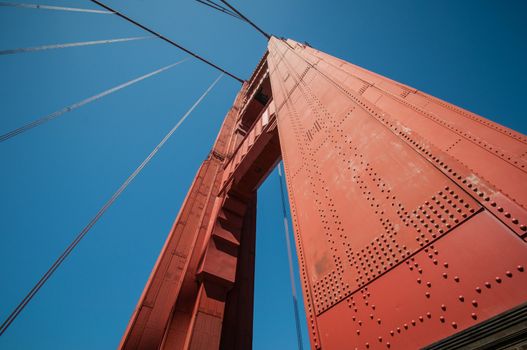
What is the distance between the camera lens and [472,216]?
1.69 m

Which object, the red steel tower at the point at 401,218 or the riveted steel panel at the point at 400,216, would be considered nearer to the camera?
the red steel tower at the point at 401,218

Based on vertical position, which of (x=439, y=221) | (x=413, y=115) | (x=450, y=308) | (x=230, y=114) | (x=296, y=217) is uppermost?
(x=413, y=115)

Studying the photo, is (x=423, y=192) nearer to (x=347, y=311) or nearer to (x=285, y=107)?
(x=347, y=311)

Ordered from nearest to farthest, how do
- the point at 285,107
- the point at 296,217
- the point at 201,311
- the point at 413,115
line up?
the point at 413,115, the point at 296,217, the point at 201,311, the point at 285,107

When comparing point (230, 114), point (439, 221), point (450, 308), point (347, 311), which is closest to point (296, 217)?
point (347, 311)

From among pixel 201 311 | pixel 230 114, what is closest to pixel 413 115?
pixel 201 311

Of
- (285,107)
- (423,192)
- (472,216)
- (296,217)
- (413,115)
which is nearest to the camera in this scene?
(472,216)

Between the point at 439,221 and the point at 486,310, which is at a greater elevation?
the point at 439,221

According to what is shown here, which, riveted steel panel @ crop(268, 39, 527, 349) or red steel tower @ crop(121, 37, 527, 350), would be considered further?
riveted steel panel @ crop(268, 39, 527, 349)

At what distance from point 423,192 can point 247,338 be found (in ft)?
24.0

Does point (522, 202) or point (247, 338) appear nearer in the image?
point (522, 202)

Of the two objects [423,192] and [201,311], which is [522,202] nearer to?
[423,192]

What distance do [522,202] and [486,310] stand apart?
2.63 feet

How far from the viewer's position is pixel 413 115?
112 inches
